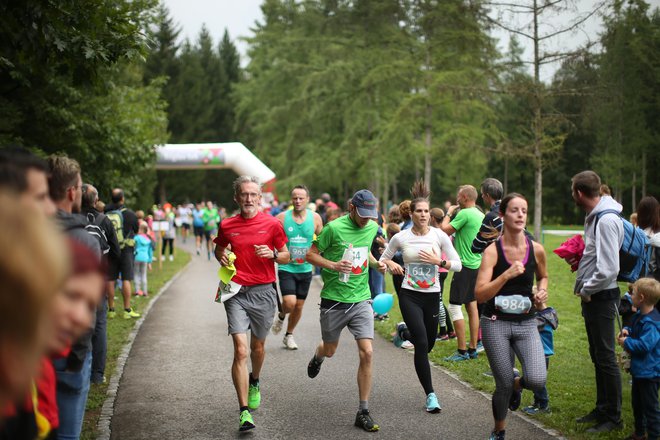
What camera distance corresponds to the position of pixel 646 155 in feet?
143

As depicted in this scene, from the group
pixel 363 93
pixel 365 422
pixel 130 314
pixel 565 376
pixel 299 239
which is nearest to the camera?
pixel 365 422

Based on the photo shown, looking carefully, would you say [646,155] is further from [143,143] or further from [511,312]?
[511,312]

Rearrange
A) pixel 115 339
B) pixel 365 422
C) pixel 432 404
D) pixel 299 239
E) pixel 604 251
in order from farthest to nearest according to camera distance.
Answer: pixel 115 339 → pixel 299 239 → pixel 432 404 → pixel 365 422 → pixel 604 251

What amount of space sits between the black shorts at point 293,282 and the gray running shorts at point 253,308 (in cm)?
297

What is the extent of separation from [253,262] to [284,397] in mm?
1640

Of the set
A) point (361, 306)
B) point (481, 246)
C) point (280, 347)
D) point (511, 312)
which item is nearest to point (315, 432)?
point (361, 306)

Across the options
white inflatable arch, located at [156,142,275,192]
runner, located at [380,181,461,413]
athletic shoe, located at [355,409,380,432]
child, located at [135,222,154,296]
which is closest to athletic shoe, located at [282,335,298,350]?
runner, located at [380,181,461,413]

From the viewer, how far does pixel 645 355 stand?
549 centimetres

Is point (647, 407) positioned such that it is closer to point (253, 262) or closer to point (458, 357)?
point (458, 357)

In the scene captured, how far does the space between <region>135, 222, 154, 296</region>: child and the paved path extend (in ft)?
14.9

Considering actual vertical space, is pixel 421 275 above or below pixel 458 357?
above

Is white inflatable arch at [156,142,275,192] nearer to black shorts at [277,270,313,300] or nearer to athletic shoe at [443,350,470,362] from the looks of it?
black shorts at [277,270,313,300]

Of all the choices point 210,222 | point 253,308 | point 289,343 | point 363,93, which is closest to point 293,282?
point 289,343

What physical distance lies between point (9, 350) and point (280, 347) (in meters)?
8.81
